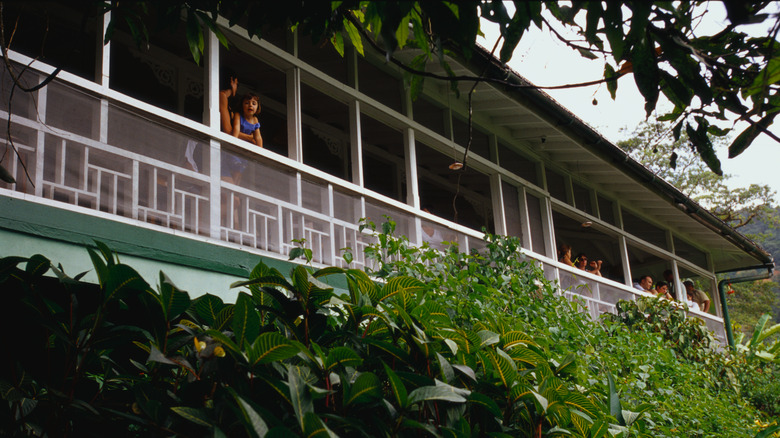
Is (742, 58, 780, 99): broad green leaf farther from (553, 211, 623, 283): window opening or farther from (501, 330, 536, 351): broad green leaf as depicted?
(553, 211, 623, 283): window opening

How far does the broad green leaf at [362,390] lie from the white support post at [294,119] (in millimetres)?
4821

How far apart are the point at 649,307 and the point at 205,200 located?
653 cm

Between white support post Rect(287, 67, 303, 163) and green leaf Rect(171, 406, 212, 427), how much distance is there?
492cm

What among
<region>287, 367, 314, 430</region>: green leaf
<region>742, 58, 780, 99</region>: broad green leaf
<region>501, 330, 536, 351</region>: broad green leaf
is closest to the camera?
<region>287, 367, 314, 430</region>: green leaf

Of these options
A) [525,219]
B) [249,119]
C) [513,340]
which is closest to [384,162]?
[525,219]

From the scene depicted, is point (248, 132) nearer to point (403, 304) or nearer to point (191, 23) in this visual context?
point (191, 23)

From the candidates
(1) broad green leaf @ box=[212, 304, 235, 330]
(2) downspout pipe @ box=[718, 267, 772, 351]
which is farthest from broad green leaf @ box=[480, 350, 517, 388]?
(2) downspout pipe @ box=[718, 267, 772, 351]

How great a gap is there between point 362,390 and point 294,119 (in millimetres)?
5176

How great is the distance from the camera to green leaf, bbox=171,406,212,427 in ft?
6.32

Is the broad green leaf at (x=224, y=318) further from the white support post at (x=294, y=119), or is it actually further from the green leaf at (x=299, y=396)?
the white support post at (x=294, y=119)

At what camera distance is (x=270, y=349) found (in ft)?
6.64

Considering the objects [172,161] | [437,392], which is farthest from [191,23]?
[172,161]

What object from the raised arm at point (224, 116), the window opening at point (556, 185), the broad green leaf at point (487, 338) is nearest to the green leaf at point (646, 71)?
the broad green leaf at point (487, 338)

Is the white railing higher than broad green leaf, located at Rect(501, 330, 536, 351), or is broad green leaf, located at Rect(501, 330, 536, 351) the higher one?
the white railing
